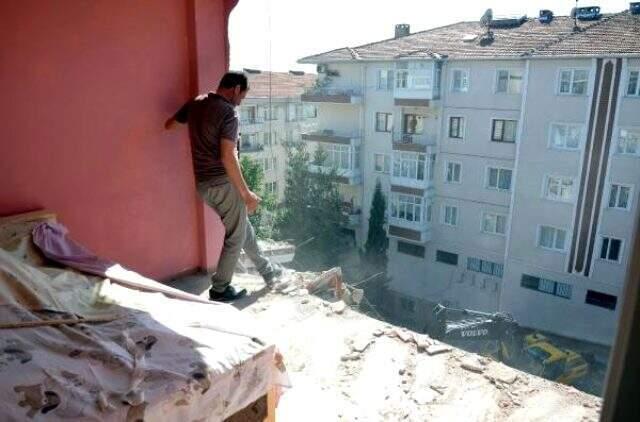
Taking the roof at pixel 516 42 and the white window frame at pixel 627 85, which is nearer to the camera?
the white window frame at pixel 627 85

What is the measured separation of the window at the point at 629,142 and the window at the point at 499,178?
1.63 metres

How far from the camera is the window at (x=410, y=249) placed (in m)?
8.39

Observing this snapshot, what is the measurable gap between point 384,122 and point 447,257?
8.11ft

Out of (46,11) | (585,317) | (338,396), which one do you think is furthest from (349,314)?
(585,317)

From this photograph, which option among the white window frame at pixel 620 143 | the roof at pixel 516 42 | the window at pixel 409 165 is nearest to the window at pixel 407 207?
the window at pixel 409 165

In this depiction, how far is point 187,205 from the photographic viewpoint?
8.56 feet

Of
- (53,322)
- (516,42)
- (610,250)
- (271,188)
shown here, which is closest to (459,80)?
(516,42)

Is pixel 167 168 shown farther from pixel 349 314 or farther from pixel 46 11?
pixel 349 314

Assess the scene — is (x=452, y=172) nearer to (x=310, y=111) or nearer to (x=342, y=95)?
(x=342, y=95)

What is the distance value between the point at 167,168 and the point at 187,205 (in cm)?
24

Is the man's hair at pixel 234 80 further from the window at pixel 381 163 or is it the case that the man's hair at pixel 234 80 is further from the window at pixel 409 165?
the window at pixel 381 163

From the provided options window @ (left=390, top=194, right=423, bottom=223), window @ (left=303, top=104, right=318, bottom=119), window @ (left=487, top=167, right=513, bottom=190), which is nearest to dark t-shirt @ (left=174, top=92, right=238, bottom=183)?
window @ (left=487, top=167, right=513, bottom=190)

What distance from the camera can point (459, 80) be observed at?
6.80m

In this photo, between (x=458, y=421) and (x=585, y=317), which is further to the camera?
(x=585, y=317)
